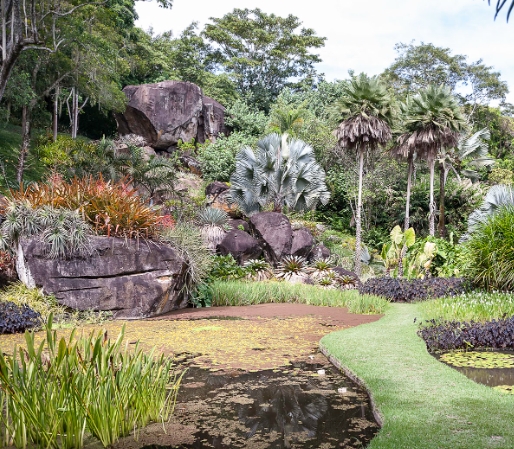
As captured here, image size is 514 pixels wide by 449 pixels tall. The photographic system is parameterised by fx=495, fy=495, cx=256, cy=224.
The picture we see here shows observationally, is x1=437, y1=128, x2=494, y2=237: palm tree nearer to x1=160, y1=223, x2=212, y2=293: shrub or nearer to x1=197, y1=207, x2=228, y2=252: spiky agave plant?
x1=197, y1=207, x2=228, y2=252: spiky agave plant

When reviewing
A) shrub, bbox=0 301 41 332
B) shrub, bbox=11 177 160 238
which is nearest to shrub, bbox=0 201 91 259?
shrub, bbox=11 177 160 238

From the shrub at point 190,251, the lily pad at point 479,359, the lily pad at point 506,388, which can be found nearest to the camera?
the lily pad at point 506,388

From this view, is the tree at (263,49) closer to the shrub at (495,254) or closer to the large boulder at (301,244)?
the large boulder at (301,244)

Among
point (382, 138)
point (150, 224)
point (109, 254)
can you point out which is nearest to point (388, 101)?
point (382, 138)

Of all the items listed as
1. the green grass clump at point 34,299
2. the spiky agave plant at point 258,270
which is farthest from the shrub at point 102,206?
the spiky agave plant at point 258,270

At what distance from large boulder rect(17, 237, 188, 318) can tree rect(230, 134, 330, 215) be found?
10.4 meters

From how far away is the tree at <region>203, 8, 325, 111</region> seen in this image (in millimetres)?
36594

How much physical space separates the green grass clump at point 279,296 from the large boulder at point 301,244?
13.9 ft

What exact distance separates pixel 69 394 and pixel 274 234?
49.2ft

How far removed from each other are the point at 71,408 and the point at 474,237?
32.5 feet

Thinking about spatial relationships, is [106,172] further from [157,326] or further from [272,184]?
[157,326]

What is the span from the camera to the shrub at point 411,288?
504 inches

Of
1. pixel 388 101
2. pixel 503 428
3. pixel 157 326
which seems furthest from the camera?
pixel 388 101

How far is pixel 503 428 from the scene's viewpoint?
3.93 metres
